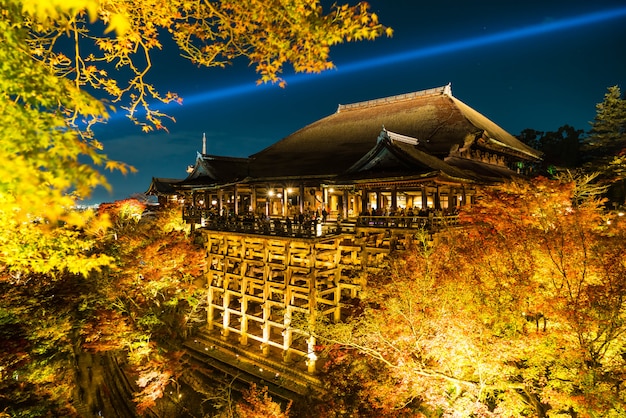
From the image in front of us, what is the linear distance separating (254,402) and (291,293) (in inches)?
186

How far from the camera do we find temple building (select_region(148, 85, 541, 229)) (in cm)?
1501

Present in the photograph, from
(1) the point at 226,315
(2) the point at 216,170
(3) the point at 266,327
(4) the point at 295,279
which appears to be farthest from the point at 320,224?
(2) the point at 216,170

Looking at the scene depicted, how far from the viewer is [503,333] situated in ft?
32.7

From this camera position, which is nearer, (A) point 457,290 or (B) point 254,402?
(A) point 457,290

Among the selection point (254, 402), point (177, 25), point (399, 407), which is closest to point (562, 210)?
point (399, 407)

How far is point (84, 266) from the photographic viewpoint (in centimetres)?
575

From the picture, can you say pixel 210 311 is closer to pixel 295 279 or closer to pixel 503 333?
pixel 295 279

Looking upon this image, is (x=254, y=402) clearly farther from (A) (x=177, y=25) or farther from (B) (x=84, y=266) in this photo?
(A) (x=177, y=25)

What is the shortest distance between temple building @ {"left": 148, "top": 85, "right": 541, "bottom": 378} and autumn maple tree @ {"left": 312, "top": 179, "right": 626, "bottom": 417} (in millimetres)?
2732

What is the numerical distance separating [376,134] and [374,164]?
838 cm

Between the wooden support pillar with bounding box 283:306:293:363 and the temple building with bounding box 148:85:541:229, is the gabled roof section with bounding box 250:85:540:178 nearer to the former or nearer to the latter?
the temple building with bounding box 148:85:541:229

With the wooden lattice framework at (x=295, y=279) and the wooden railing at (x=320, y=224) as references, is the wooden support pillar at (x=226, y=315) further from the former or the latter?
the wooden railing at (x=320, y=224)

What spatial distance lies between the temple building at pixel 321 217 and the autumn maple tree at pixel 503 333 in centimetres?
273

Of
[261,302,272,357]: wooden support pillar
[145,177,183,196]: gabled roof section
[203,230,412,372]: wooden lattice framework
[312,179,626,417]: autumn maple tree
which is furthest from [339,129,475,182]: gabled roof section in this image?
[145,177,183,196]: gabled roof section
